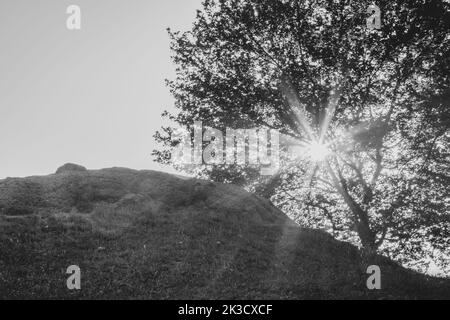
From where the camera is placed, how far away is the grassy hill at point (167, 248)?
14.7 m

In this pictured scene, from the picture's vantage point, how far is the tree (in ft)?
81.1

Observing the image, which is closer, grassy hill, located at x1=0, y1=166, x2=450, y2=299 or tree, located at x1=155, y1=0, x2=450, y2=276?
grassy hill, located at x1=0, y1=166, x2=450, y2=299

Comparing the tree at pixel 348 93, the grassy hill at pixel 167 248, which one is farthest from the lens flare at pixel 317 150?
the grassy hill at pixel 167 248

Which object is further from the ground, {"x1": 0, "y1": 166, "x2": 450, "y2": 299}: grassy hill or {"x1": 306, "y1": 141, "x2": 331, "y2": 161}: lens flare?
{"x1": 306, "y1": 141, "x2": 331, "y2": 161}: lens flare

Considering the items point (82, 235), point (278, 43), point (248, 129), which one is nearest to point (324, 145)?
point (248, 129)

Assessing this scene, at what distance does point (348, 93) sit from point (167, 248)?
15627 mm

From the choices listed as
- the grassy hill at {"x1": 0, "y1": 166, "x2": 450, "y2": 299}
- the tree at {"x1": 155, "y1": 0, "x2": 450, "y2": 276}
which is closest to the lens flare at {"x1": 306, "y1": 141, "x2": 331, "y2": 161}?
the tree at {"x1": 155, "y1": 0, "x2": 450, "y2": 276}

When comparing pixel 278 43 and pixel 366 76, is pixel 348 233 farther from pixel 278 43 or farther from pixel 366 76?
pixel 278 43

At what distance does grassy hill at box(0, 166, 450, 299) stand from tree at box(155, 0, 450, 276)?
4.90 meters

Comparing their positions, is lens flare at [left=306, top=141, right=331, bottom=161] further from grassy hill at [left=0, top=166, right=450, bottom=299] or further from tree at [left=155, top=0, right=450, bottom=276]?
grassy hill at [left=0, top=166, right=450, bottom=299]

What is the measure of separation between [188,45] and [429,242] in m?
22.9

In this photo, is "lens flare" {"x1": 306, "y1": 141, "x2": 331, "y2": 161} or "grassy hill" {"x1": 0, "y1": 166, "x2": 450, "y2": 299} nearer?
"grassy hill" {"x1": 0, "y1": 166, "x2": 450, "y2": 299}

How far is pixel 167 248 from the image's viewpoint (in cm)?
1825
